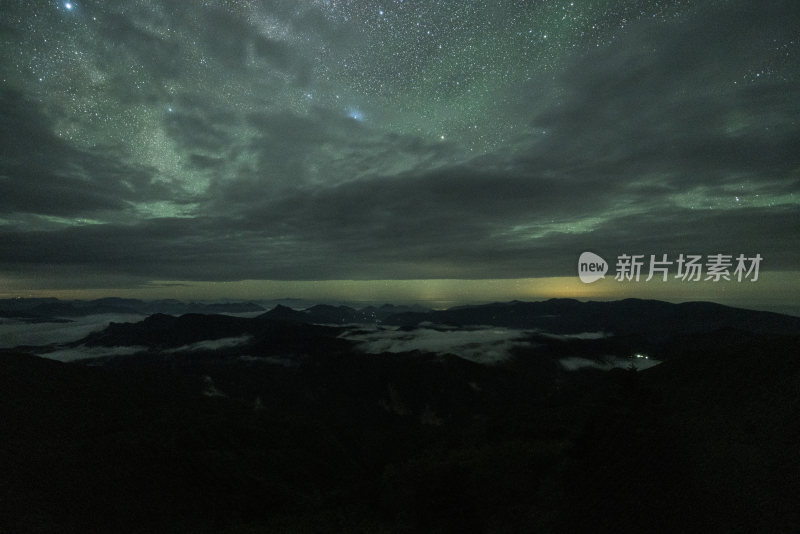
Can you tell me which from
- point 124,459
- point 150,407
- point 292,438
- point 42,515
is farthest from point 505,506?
point 150,407

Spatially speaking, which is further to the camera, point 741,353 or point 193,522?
point 741,353

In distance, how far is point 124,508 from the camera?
5762 cm

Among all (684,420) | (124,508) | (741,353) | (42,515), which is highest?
(741,353)

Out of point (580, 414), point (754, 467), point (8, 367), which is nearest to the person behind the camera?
point (754, 467)

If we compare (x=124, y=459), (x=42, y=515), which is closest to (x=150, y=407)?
(x=124, y=459)

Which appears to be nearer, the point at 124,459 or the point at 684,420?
the point at 684,420

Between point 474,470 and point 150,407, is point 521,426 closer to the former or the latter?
point 474,470

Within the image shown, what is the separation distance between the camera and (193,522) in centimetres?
6056

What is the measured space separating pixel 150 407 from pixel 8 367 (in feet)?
138

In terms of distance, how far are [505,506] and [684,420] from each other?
91.2 ft

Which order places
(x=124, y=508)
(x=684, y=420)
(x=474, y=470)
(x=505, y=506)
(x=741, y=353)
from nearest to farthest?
(x=505, y=506) < (x=684, y=420) < (x=474, y=470) < (x=124, y=508) < (x=741, y=353)

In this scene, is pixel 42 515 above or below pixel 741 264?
below

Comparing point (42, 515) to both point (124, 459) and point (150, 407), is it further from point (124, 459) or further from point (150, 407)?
point (150, 407)

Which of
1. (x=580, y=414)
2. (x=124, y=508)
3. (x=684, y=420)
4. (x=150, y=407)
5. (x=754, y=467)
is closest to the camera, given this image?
(x=754, y=467)
